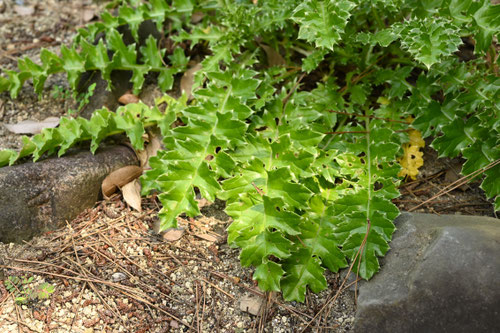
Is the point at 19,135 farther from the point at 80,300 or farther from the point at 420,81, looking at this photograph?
the point at 420,81

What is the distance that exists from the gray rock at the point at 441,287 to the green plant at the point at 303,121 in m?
0.13

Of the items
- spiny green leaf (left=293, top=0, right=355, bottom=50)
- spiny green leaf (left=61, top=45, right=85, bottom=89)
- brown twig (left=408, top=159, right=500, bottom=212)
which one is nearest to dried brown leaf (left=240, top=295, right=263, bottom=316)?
brown twig (left=408, top=159, right=500, bottom=212)

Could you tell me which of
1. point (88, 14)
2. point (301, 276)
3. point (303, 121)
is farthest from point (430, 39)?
point (88, 14)

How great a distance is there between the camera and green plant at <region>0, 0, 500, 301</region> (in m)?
2.17

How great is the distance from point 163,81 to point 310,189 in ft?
4.89

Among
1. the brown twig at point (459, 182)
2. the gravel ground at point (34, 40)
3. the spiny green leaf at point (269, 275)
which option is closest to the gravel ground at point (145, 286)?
the spiny green leaf at point (269, 275)

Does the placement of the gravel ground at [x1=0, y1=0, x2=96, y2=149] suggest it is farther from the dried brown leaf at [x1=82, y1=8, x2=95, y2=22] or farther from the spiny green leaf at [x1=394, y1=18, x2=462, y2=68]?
the spiny green leaf at [x1=394, y1=18, x2=462, y2=68]

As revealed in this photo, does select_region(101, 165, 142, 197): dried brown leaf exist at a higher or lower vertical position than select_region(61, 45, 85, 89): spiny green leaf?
lower

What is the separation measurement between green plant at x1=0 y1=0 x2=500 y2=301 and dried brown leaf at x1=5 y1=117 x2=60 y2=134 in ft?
0.75

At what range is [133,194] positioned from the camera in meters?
2.75

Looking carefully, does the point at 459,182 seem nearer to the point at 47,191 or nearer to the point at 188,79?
the point at 188,79

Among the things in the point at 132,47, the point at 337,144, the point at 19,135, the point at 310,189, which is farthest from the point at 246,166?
the point at 19,135

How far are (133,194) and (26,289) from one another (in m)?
0.77

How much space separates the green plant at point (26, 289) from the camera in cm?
217
